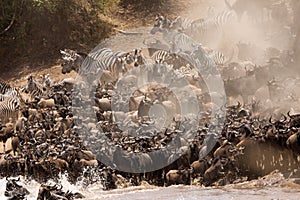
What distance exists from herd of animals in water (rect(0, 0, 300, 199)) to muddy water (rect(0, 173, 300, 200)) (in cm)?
32

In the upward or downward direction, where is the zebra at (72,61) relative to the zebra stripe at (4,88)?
upward

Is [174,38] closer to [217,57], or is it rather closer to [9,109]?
[217,57]

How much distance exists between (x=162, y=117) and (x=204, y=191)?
540cm

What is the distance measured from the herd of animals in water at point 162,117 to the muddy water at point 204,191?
317 mm

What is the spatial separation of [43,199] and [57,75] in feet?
46.7

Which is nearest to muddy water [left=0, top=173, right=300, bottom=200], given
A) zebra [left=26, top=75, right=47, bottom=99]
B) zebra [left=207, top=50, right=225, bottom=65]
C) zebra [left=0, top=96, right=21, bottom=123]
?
zebra [left=0, top=96, right=21, bottom=123]

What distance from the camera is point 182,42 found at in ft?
80.6

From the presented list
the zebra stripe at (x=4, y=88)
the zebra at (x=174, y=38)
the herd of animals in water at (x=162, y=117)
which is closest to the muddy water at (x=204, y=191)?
the herd of animals in water at (x=162, y=117)

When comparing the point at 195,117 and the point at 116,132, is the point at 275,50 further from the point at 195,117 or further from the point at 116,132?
the point at 116,132

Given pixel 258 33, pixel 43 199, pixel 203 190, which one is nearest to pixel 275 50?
pixel 258 33

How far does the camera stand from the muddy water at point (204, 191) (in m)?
12.7

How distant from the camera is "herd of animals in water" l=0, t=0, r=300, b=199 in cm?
1444

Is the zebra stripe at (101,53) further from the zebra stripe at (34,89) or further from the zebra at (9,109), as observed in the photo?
the zebra at (9,109)

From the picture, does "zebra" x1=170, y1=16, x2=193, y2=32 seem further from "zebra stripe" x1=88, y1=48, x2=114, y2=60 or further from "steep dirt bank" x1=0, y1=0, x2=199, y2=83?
"steep dirt bank" x1=0, y1=0, x2=199, y2=83
